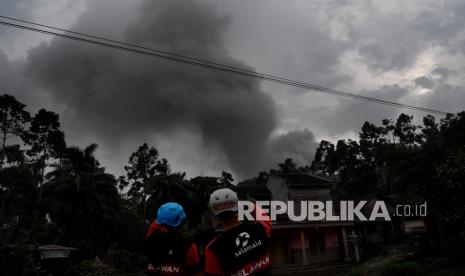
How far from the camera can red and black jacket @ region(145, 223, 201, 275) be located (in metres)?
3.97

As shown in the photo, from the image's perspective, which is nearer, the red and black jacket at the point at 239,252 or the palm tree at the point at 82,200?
the red and black jacket at the point at 239,252

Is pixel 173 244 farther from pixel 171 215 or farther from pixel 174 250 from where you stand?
pixel 171 215

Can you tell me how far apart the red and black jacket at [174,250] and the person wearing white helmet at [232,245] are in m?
0.58

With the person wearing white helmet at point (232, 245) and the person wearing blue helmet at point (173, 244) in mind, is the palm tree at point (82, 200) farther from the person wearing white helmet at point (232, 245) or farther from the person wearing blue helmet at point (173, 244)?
the person wearing white helmet at point (232, 245)

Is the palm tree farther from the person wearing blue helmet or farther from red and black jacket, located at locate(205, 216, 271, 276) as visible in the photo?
red and black jacket, located at locate(205, 216, 271, 276)

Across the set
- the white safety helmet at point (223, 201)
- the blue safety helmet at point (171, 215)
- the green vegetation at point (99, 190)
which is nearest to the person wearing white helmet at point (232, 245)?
the white safety helmet at point (223, 201)

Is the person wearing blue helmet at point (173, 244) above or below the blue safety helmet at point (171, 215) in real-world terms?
below

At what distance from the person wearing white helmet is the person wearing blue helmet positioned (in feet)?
1.76

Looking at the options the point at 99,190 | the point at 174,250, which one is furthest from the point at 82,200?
the point at 174,250

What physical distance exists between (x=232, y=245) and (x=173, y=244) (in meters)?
0.77

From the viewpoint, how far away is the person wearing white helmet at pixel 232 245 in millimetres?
3434

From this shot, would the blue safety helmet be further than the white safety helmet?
Yes

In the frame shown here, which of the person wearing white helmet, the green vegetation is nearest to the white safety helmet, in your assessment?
the person wearing white helmet

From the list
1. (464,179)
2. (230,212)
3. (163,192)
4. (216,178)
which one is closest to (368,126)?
(216,178)
